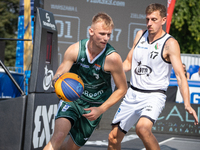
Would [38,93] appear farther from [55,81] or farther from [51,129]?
[55,81]

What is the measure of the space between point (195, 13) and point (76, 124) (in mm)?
17958

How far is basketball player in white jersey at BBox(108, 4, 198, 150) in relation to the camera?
379 centimetres

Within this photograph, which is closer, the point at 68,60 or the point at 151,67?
the point at 68,60

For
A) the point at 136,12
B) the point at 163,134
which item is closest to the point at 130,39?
the point at 136,12

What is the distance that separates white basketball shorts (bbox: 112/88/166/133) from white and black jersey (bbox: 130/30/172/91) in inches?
4.8

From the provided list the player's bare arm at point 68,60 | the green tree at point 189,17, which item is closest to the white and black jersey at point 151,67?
the player's bare arm at point 68,60

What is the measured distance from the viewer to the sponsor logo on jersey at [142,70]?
3994 millimetres

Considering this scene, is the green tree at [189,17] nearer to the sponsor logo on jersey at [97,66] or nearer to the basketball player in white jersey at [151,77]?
the basketball player in white jersey at [151,77]

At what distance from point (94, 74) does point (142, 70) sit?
2.79 ft

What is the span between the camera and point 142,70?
4.03m

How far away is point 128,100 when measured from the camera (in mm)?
3992

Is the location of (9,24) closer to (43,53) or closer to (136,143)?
(136,143)

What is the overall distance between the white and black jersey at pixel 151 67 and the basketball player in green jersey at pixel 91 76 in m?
0.54

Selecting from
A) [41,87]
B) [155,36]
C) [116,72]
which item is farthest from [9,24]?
[116,72]
